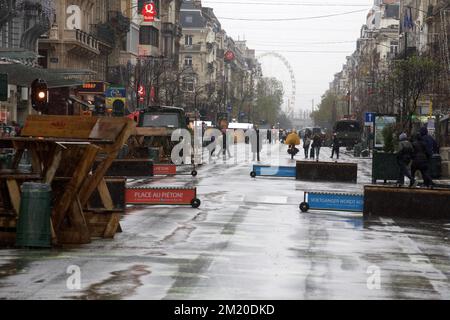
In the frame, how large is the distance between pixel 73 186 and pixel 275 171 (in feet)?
80.2

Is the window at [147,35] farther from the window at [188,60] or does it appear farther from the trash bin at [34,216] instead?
the trash bin at [34,216]

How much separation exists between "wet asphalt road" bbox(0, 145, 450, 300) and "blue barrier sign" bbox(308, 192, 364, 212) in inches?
10.7

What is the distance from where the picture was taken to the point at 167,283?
1267 cm


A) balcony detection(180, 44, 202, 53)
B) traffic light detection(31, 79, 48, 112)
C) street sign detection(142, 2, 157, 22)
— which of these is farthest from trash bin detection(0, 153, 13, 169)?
balcony detection(180, 44, 202, 53)

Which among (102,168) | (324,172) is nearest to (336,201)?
(102,168)

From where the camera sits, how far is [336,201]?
24.8m

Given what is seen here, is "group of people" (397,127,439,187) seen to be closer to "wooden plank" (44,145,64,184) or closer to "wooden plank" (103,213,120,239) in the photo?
"wooden plank" (103,213,120,239)

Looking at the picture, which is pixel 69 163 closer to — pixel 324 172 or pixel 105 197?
pixel 105 197

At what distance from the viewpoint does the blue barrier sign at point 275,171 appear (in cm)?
4006

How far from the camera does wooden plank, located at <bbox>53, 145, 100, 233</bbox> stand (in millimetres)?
16547

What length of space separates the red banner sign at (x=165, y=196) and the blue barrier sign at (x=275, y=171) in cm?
1523
